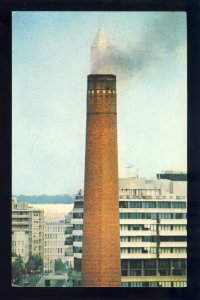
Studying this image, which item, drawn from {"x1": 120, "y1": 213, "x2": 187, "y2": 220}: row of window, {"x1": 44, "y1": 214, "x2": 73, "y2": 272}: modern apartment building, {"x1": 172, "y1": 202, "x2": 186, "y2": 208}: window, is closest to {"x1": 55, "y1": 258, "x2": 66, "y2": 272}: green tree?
{"x1": 44, "y1": 214, "x2": 73, "y2": 272}: modern apartment building

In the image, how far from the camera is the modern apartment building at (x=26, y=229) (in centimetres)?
193

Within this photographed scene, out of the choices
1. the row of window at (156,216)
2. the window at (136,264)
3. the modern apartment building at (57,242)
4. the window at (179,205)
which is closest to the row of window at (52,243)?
the modern apartment building at (57,242)

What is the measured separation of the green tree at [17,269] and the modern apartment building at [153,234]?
0.92 ft

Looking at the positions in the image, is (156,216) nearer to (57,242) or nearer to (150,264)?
(150,264)

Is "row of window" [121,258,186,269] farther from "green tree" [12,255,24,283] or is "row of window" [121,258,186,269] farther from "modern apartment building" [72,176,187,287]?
"green tree" [12,255,24,283]

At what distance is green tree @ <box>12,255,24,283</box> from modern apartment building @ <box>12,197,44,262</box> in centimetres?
3

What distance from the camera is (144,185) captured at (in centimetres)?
246

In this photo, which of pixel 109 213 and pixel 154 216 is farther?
pixel 109 213

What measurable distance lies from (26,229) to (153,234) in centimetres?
85

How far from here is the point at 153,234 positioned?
279 centimetres

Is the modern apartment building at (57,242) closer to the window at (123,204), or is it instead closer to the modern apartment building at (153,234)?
the modern apartment building at (153,234)

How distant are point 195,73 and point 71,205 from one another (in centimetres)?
85
